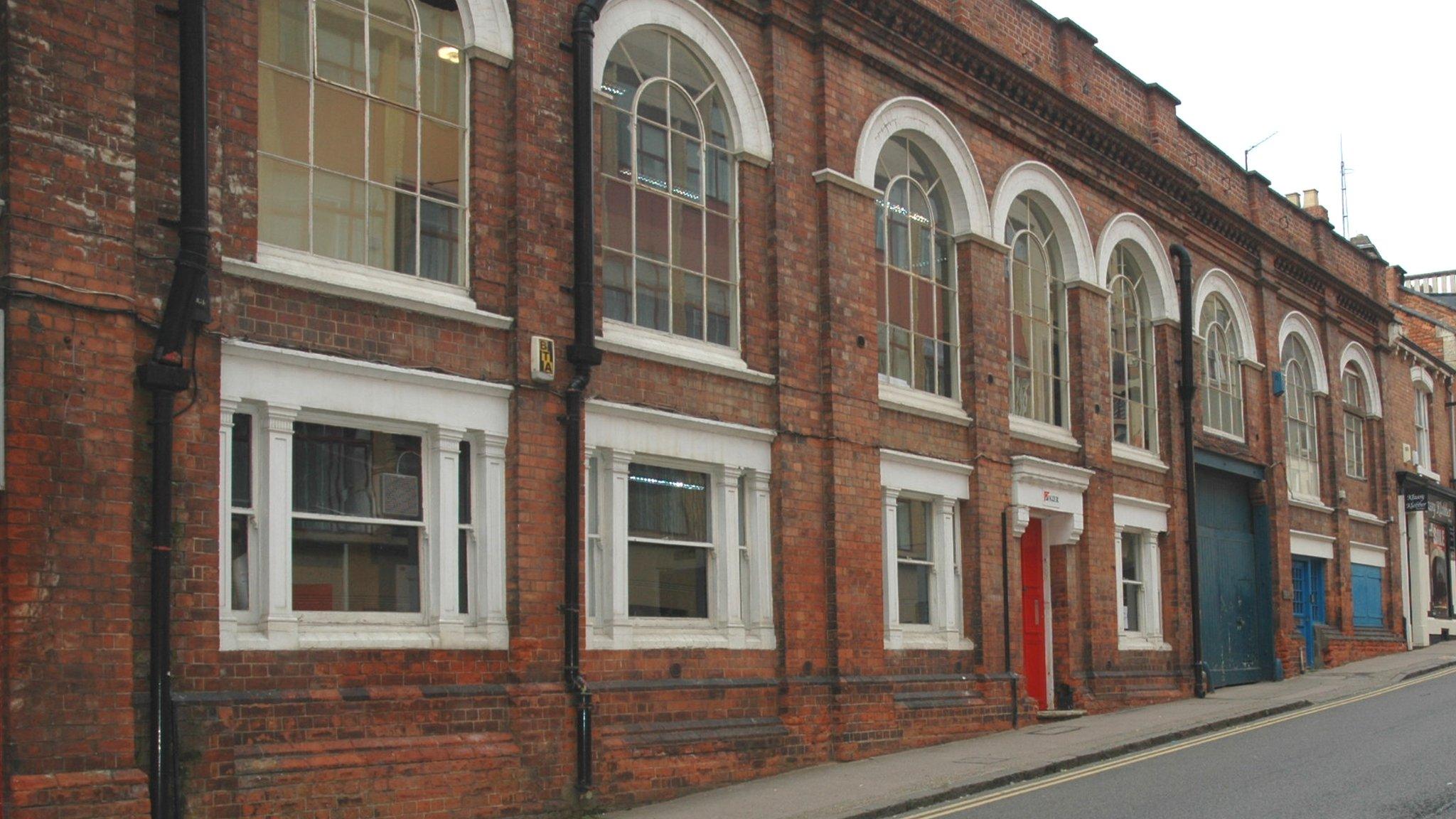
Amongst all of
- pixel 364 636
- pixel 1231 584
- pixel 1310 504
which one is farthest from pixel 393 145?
pixel 1310 504

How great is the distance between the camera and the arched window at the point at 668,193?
45.4ft

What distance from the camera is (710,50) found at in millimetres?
14867

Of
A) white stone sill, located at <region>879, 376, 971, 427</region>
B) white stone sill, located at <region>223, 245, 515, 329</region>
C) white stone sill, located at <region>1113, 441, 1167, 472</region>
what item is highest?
white stone sill, located at <region>223, 245, 515, 329</region>

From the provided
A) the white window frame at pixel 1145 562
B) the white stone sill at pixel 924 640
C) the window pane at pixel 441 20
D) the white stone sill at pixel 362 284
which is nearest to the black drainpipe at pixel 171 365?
the white stone sill at pixel 362 284

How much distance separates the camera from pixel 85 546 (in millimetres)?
9273

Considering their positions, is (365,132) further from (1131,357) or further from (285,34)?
(1131,357)

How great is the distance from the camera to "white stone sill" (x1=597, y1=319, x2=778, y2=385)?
13.4 metres

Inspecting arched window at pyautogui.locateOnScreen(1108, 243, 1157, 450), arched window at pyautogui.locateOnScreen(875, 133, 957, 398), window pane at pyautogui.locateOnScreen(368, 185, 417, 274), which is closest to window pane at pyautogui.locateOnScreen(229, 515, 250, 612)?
window pane at pyautogui.locateOnScreen(368, 185, 417, 274)

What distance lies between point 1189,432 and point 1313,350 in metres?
7.72

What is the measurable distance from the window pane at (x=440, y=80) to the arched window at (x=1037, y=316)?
9.34m

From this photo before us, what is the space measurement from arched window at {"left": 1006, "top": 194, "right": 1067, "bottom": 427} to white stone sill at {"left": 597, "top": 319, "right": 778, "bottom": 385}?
5.92 metres

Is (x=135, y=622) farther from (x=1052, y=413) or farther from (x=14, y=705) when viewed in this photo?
(x=1052, y=413)

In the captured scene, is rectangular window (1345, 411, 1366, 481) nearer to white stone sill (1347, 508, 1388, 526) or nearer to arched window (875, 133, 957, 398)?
white stone sill (1347, 508, 1388, 526)

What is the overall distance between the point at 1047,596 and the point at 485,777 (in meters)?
10.7
